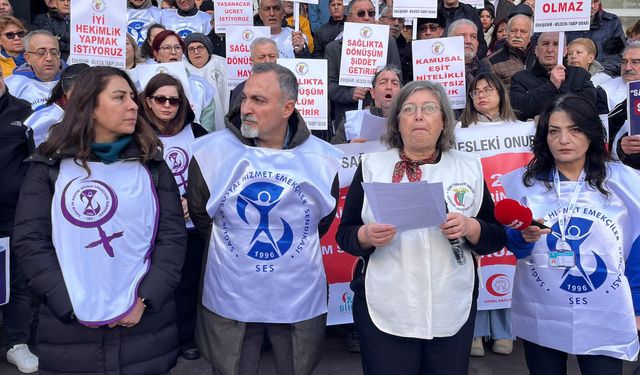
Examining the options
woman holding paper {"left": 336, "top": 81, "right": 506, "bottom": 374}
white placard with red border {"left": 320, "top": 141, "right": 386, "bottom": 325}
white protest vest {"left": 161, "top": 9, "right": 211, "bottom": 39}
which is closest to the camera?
woman holding paper {"left": 336, "top": 81, "right": 506, "bottom": 374}

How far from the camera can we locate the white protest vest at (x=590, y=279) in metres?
3.01

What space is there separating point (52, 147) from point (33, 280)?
0.55 meters

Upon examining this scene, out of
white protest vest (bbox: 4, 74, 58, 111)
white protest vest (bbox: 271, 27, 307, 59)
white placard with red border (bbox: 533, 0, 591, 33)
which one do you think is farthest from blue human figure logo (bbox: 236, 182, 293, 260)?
white protest vest (bbox: 271, 27, 307, 59)

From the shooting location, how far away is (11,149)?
446 centimetres

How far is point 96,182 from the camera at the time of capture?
2936 millimetres

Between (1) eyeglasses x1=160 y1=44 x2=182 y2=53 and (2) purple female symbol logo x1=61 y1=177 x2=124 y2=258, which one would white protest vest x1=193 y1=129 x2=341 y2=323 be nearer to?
(2) purple female symbol logo x1=61 y1=177 x2=124 y2=258

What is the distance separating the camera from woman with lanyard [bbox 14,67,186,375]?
9.42 feet

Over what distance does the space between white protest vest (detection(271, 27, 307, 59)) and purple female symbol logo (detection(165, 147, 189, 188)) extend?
2.57 metres

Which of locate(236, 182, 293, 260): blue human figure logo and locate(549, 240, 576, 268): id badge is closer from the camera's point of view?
locate(549, 240, 576, 268): id badge

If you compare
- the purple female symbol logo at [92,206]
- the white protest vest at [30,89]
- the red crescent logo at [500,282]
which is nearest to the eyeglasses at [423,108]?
the purple female symbol logo at [92,206]

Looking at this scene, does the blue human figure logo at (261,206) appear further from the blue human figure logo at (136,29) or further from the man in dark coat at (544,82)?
the blue human figure logo at (136,29)

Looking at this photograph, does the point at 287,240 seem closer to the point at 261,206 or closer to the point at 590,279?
the point at 261,206

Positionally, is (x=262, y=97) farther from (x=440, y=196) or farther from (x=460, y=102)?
(x=460, y=102)

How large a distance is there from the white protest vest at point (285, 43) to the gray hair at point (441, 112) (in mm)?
3938
